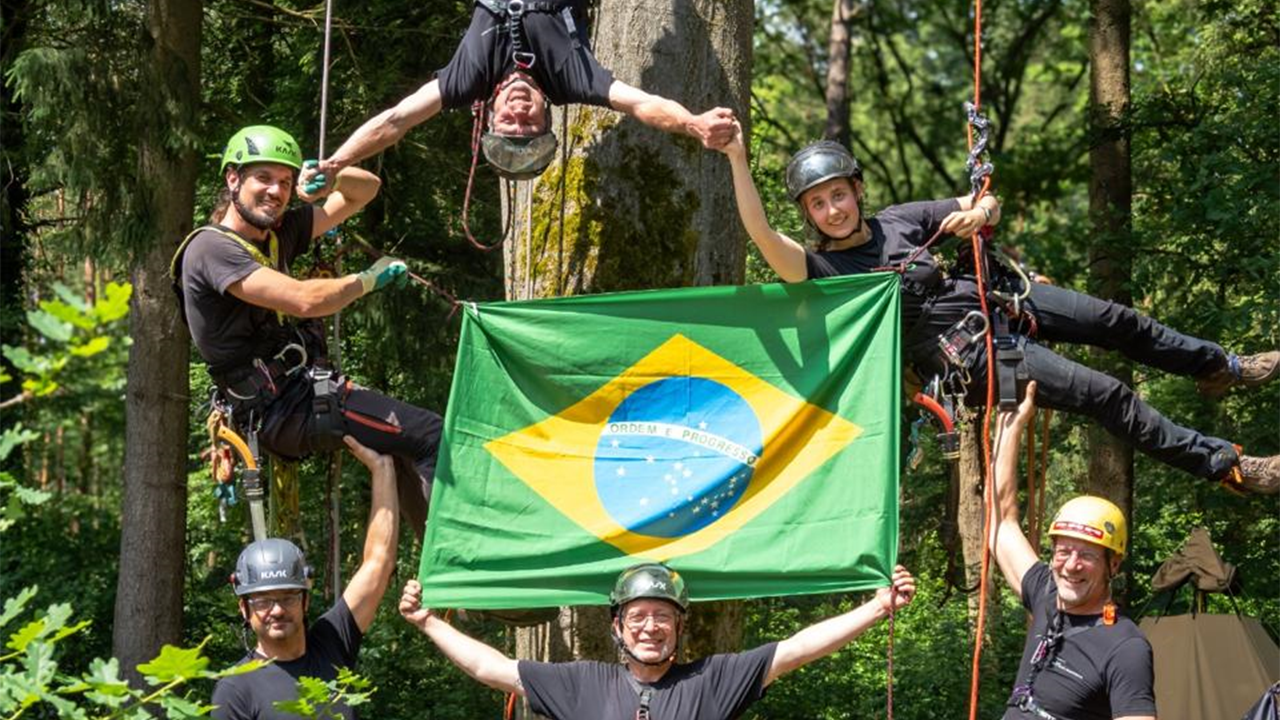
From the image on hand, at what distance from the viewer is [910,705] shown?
12367mm

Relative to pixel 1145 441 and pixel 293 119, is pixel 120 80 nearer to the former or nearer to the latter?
pixel 293 119

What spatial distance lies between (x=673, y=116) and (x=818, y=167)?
2.01ft

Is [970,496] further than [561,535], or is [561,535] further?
[970,496]

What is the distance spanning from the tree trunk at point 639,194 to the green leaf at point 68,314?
14.8ft

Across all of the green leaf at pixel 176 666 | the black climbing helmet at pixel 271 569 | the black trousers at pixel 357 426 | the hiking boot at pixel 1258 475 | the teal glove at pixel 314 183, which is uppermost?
the teal glove at pixel 314 183

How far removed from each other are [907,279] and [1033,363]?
62 centimetres

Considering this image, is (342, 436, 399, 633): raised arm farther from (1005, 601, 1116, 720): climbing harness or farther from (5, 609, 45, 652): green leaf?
(5, 609, 45, 652): green leaf

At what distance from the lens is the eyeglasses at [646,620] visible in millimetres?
6215

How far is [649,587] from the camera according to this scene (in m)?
6.24

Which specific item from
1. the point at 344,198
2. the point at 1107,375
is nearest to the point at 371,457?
the point at 344,198

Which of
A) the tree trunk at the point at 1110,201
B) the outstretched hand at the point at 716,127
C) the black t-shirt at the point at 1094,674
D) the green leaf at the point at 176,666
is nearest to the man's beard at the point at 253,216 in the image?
the outstretched hand at the point at 716,127

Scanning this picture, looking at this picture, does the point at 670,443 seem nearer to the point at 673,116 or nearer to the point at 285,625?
the point at 673,116

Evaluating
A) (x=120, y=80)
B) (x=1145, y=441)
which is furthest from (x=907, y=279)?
(x=120, y=80)

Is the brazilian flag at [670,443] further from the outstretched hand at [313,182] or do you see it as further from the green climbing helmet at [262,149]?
the green climbing helmet at [262,149]
